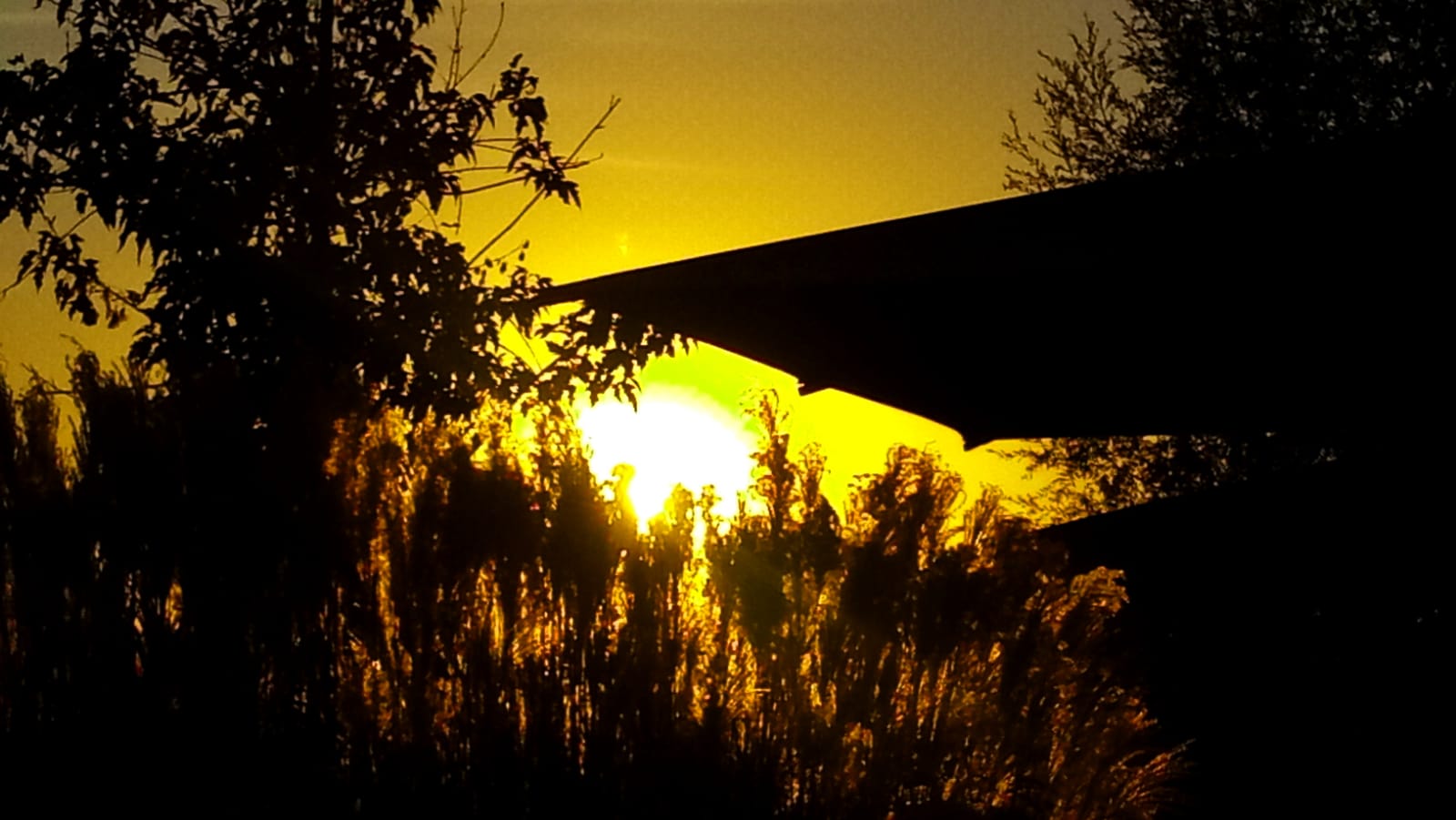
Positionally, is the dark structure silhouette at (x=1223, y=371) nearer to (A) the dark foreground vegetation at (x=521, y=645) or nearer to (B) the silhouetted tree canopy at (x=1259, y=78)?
(A) the dark foreground vegetation at (x=521, y=645)

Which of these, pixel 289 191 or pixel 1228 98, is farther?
pixel 1228 98

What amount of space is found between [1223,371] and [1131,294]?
6.99ft

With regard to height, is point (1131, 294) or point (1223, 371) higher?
point (1223, 371)

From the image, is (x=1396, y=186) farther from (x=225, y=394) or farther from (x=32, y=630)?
(x=32, y=630)

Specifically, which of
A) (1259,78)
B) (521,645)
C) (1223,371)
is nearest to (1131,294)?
(1223,371)

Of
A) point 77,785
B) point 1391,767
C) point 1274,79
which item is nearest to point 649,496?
point 77,785

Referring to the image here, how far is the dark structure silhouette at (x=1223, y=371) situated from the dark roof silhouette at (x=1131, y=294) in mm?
13

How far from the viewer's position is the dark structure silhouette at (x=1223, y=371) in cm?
534

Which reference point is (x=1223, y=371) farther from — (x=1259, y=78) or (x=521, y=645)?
(x=1259, y=78)

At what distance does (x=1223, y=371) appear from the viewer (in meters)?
8.12

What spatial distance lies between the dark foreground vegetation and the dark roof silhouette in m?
0.73

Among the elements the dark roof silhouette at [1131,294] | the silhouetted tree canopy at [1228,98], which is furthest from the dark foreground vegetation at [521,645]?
the silhouetted tree canopy at [1228,98]

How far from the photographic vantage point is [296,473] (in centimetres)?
590

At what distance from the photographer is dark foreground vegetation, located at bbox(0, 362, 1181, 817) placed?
5.48 m
